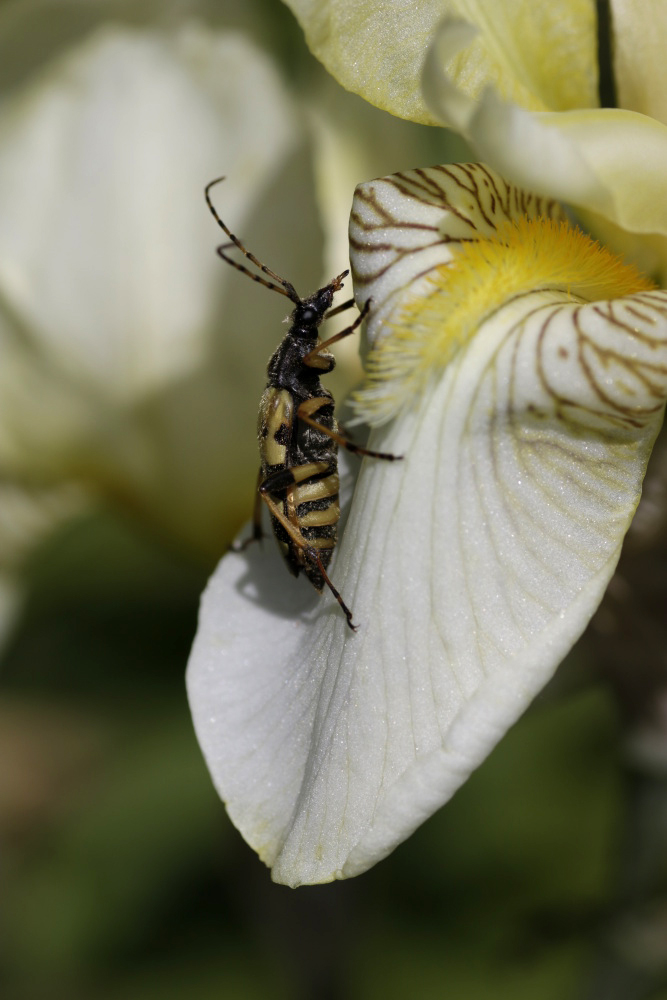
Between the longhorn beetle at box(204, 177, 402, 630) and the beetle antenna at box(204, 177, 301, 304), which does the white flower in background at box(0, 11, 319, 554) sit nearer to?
the beetle antenna at box(204, 177, 301, 304)

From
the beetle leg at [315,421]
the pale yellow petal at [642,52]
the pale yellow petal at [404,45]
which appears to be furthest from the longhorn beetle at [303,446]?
the pale yellow petal at [642,52]

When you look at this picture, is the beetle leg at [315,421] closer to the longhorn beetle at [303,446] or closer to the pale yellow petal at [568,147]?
the longhorn beetle at [303,446]

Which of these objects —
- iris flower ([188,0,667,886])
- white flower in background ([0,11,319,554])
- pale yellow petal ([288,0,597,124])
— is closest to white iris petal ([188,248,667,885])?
iris flower ([188,0,667,886])

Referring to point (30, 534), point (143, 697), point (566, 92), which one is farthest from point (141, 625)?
point (566, 92)

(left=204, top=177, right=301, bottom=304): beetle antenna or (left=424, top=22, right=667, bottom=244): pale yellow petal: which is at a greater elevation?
(left=424, top=22, right=667, bottom=244): pale yellow petal

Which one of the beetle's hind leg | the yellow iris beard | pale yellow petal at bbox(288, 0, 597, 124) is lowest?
the beetle's hind leg

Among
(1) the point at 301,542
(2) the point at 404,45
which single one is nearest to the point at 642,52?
(2) the point at 404,45
